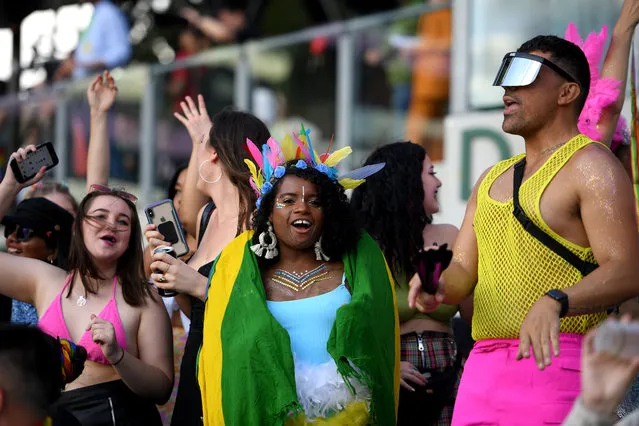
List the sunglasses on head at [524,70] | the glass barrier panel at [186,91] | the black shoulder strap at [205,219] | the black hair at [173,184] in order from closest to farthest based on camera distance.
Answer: the sunglasses on head at [524,70] → the black shoulder strap at [205,219] → the black hair at [173,184] → the glass barrier panel at [186,91]

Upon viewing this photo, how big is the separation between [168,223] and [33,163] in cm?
84

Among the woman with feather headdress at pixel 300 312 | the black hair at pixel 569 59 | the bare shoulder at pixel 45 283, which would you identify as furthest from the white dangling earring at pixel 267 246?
the black hair at pixel 569 59

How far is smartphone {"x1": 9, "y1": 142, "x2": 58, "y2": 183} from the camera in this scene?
17.5ft

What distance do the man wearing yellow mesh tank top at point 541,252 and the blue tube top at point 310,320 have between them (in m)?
0.51

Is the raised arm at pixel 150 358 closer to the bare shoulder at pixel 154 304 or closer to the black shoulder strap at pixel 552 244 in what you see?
the bare shoulder at pixel 154 304

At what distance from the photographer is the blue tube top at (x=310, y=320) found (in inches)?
164

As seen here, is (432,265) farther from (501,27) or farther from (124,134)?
(124,134)

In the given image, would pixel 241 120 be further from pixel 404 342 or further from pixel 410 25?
pixel 410 25

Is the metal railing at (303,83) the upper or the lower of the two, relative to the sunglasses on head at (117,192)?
upper

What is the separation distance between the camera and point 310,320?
4.21m

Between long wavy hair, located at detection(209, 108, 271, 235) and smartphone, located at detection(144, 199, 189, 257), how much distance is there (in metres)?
0.27

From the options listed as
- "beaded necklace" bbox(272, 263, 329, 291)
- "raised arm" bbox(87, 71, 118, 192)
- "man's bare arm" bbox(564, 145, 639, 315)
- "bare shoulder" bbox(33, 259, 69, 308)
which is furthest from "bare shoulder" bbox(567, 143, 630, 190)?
"raised arm" bbox(87, 71, 118, 192)

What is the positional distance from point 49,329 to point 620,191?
2.55 metres

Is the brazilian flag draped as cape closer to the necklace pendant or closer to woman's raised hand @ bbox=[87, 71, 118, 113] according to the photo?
the necklace pendant
